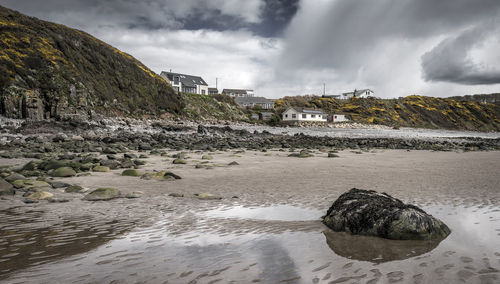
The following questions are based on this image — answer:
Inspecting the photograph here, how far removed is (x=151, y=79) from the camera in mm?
46188

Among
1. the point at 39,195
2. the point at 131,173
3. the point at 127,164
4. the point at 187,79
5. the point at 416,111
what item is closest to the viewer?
the point at 39,195

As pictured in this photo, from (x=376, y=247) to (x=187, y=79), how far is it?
95.0m

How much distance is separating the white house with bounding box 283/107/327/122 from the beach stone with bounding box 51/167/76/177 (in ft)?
215

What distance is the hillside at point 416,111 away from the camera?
273ft

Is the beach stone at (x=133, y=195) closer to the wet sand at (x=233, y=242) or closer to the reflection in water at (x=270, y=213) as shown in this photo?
the wet sand at (x=233, y=242)

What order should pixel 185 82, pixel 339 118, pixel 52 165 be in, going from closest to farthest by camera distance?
pixel 52 165, pixel 339 118, pixel 185 82

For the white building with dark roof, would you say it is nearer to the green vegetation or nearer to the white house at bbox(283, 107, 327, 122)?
the white house at bbox(283, 107, 327, 122)

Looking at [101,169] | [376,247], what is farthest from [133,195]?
[376,247]

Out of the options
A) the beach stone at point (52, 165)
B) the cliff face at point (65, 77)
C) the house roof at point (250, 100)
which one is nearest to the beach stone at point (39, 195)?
the beach stone at point (52, 165)

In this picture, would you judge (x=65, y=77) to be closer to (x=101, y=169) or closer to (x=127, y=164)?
(x=127, y=164)

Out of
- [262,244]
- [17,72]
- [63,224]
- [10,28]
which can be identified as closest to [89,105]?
[17,72]

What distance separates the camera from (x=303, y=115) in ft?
235

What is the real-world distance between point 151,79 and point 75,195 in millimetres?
44025

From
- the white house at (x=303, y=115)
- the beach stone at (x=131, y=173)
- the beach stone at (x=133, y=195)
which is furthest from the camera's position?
the white house at (x=303, y=115)
